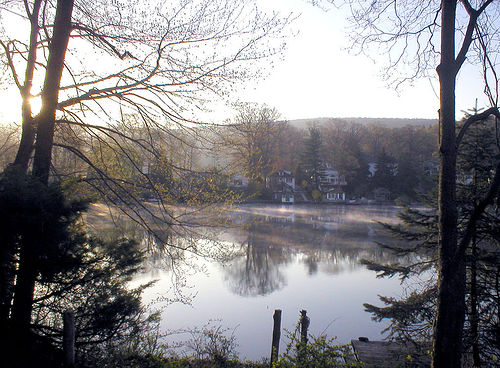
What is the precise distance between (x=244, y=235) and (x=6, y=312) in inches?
503

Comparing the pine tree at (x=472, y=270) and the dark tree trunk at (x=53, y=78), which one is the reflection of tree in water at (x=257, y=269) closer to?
the pine tree at (x=472, y=270)

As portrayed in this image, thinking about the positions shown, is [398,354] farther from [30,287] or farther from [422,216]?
[30,287]

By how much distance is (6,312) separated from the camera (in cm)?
421

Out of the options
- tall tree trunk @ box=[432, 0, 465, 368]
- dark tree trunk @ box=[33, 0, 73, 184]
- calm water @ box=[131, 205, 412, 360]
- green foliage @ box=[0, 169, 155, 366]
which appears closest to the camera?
green foliage @ box=[0, 169, 155, 366]

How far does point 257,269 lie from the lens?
41.6 ft

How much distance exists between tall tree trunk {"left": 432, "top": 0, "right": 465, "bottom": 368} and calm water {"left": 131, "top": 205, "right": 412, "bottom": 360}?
3.47 meters

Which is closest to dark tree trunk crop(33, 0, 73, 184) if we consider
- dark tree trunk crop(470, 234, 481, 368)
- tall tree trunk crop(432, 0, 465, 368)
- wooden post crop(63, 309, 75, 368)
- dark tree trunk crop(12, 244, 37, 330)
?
dark tree trunk crop(12, 244, 37, 330)

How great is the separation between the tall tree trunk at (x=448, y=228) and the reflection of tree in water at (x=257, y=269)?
5.90m

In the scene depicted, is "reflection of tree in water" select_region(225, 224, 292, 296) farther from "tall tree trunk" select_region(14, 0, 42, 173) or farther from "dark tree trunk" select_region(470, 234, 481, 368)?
"tall tree trunk" select_region(14, 0, 42, 173)

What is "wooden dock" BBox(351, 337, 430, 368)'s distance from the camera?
6613mm

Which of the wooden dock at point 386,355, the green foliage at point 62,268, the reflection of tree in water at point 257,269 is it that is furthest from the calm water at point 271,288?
the green foliage at point 62,268

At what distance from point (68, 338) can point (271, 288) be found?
786 cm

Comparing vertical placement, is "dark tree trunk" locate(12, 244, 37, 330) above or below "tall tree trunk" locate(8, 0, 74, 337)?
below

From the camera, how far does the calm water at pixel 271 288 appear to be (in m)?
8.69
